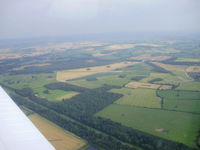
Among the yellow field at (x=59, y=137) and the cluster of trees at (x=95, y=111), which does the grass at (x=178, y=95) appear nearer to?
the cluster of trees at (x=95, y=111)

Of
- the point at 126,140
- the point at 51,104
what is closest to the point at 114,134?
the point at 126,140

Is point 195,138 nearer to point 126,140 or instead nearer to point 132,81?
point 126,140

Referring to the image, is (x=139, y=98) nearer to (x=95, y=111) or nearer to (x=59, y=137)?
(x=95, y=111)

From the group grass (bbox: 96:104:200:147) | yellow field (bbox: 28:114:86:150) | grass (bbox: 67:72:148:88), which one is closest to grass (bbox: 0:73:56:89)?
grass (bbox: 67:72:148:88)

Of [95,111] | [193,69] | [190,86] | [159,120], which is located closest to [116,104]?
[95,111]

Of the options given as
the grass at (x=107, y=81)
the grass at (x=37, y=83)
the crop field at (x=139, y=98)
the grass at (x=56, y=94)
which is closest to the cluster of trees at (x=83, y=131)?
the grass at (x=56, y=94)
